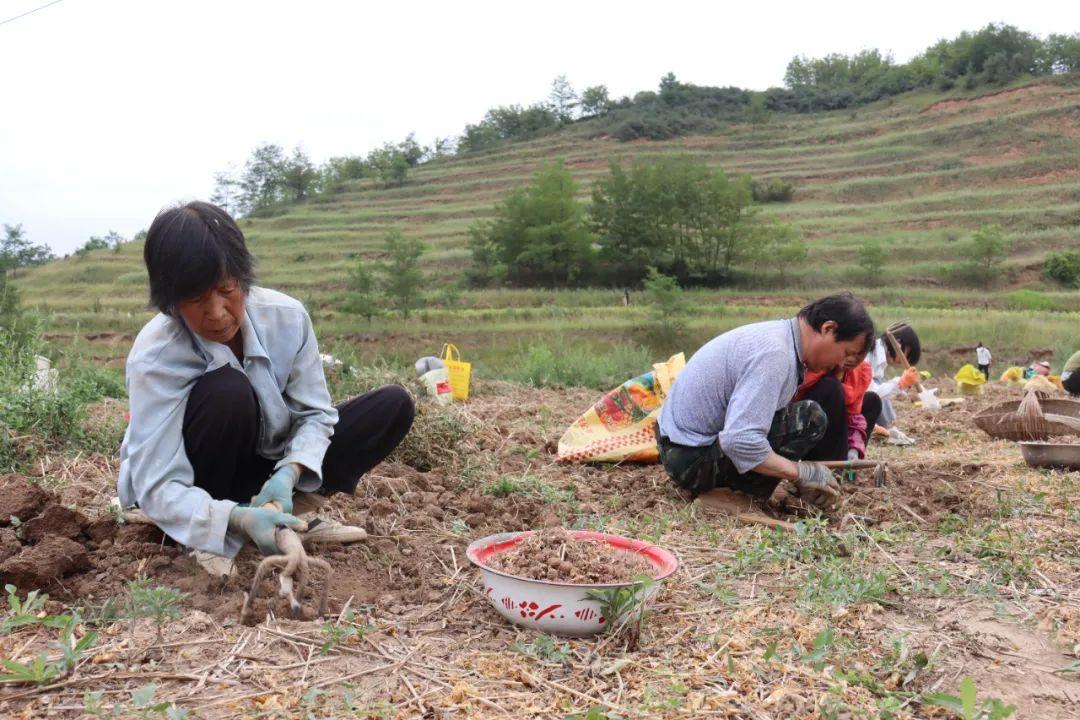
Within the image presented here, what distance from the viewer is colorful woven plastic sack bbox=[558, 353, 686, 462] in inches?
165

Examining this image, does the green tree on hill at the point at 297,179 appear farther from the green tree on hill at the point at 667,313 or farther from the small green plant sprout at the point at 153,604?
→ the small green plant sprout at the point at 153,604

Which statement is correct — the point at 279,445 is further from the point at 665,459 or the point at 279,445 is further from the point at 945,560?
the point at 945,560

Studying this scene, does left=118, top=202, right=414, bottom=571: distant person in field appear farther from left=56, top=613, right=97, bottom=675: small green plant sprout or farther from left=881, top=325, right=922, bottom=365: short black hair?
left=881, top=325, right=922, bottom=365: short black hair

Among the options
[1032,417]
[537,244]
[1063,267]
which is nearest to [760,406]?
[1032,417]

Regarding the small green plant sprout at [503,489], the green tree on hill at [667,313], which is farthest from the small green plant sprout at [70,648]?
the green tree on hill at [667,313]

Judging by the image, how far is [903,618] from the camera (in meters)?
2.10

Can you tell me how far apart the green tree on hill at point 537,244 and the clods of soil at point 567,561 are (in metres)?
28.3

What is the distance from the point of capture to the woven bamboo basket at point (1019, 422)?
495cm

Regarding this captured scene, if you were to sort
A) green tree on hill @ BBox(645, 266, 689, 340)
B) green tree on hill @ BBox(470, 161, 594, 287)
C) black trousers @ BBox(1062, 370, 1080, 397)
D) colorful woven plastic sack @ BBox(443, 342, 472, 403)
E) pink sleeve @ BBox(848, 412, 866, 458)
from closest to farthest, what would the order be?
1. pink sleeve @ BBox(848, 412, 866, 458)
2. colorful woven plastic sack @ BBox(443, 342, 472, 403)
3. black trousers @ BBox(1062, 370, 1080, 397)
4. green tree on hill @ BBox(645, 266, 689, 340)
5. green tree on hill @ BBox(470, 161, 594, 287)

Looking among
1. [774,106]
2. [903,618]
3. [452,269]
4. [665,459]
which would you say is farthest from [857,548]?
[774,106]

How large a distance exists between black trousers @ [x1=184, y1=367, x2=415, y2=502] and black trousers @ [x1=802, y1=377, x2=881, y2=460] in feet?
5.31

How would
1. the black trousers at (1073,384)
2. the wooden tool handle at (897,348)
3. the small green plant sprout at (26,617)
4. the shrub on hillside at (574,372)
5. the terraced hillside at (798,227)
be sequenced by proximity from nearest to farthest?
the small green plant sprout at (26,617) → the wooden tool handle at (897,348) → the black trousers at (1073,384) → the shrub on hillside at (574,372) → the terraced hillside at (798,227)

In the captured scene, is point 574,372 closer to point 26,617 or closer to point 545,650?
point 545,650

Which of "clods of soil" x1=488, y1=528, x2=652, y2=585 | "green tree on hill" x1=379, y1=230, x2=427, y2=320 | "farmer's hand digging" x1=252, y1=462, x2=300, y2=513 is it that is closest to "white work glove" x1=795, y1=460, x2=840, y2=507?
"clods of soil" x1=488, y1=528, x2=652, y2=585
